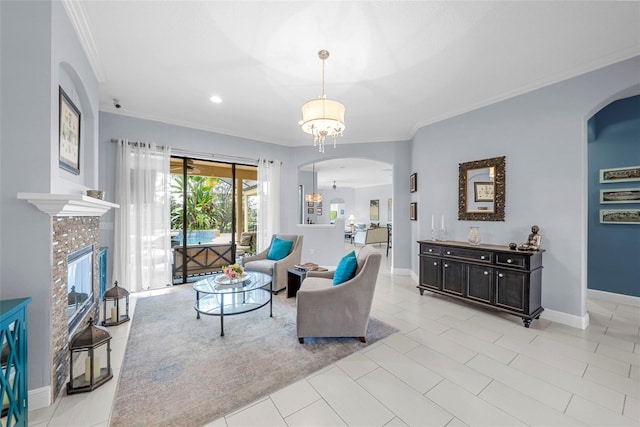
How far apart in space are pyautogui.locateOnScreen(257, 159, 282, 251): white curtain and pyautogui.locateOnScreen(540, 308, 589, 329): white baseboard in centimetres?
450

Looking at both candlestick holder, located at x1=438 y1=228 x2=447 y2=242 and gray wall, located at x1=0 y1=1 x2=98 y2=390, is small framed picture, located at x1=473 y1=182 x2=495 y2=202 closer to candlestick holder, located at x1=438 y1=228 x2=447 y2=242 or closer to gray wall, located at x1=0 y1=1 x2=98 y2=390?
candlestick holder, located at x1=438 y1=228 x2=447 y2=242

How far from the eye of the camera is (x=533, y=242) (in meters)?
2.95

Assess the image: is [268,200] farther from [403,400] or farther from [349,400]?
[403,400]

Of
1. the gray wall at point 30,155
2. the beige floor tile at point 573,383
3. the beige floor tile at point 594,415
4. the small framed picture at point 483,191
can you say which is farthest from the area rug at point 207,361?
the small framed picture at point 483,191

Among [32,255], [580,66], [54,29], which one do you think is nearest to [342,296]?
[32,255]

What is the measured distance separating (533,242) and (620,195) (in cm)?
197

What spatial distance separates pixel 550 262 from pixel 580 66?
220cm

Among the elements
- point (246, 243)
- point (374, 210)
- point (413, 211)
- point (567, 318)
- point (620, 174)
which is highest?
point (620, 174)

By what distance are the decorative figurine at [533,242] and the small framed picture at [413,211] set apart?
1.93 meters

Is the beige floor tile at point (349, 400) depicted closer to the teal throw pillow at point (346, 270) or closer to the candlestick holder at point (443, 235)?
the teal throw pillow at point (346, 270)

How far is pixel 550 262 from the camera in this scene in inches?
120

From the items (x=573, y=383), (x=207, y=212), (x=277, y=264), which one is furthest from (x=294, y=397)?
(x=207, y=212)

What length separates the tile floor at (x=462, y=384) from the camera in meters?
1.61

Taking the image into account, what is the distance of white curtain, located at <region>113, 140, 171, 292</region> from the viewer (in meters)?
3.91
